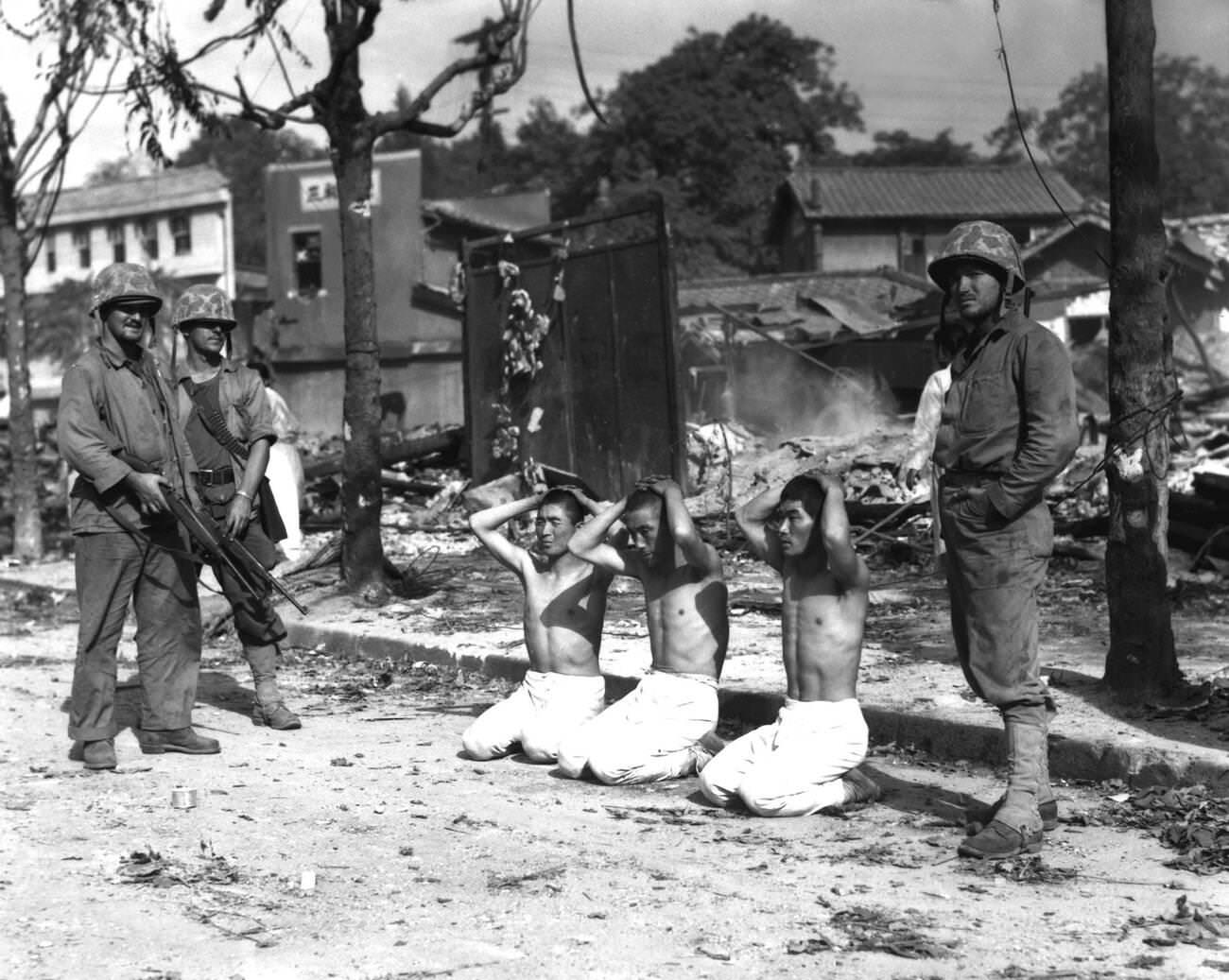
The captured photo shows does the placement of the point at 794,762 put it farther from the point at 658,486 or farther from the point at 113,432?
the point at 113,432

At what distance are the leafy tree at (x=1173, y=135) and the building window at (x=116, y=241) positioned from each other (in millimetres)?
42568

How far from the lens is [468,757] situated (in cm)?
720

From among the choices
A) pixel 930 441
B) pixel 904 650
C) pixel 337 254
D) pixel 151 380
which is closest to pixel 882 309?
pixel 337 254

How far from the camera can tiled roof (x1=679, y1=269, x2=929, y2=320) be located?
34.1 m

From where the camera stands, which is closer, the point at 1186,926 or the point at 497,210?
the point at 1186,926

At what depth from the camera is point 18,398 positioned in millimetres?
17188

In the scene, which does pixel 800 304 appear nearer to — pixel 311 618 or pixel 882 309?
pixel 882 309

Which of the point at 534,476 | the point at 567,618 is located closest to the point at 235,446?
the point at 567,618

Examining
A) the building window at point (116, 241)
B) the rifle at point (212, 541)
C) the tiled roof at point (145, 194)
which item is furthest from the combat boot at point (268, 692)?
the building window at point (116, 241)

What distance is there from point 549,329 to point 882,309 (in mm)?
18068

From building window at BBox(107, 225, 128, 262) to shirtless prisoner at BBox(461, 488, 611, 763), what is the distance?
57418 mm

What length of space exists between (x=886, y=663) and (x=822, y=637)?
2.45 metres

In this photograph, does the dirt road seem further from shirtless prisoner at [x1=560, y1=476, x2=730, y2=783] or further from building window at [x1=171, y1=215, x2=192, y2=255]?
building window at [x1=171, y1=215, x2=192, y2=255]

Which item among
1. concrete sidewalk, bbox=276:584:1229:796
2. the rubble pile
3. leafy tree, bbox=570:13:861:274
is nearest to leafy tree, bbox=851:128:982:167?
leafy tree, bbox=570:13:861:274
